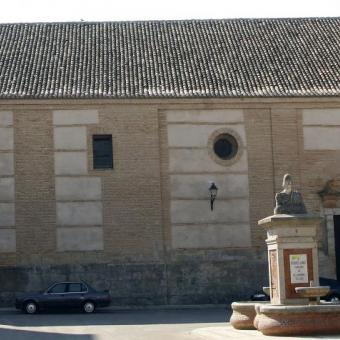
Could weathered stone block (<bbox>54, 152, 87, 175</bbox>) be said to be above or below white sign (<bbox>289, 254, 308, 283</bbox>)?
above

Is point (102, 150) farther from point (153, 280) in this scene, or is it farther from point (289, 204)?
point (289, 204)

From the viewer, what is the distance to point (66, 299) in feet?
94.6

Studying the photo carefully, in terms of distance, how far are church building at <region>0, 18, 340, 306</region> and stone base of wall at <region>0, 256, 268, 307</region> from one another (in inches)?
1.4

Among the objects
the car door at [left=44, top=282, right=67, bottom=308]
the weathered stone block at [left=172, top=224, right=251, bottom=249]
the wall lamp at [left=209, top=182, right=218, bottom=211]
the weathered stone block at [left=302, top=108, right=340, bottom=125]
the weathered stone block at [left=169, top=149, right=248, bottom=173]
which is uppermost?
the weathered stone block at [left=302, top=108, right=340, bottom=125]

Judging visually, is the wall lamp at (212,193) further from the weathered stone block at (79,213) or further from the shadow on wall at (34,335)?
the shadow on wall at (34,335)

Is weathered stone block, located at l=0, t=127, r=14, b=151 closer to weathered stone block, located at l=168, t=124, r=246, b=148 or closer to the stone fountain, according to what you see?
weathered stone block, located at l=168, t=124, r=246, b=148

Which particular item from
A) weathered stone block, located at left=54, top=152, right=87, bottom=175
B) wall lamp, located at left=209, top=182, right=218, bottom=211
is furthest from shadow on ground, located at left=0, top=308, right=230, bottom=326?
weathered stone block, located at left=54, top=152, right=87, bottom=175

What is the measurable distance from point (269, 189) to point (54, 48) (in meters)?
9.57

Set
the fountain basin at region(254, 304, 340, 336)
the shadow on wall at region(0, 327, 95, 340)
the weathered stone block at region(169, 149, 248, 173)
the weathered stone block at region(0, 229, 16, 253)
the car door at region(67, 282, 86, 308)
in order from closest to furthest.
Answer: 1. the fountain basin at region(254, 304, 340, 336)
2. the shadow on wall at region(0, 327, 95, 340)
3. the car door at region(67, 282, 86, 308)
4. the weathered stone block at region(0, 229, 16, 253)
5. the weathered stone block at region(169, 149, 248, 173)

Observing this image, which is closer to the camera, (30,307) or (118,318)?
(118,318)

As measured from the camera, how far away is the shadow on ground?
2430 cm

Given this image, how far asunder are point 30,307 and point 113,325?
6261 millimetres

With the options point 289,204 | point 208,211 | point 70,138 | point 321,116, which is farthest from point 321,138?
point 289,204

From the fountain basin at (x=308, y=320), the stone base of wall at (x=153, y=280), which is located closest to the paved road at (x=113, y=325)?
the stone base of wall at (x=153, y=280)
